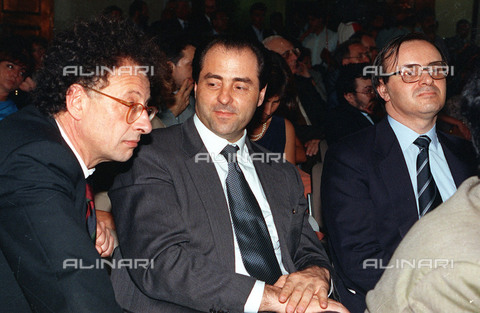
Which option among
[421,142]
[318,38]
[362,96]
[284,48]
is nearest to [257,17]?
[318,38]

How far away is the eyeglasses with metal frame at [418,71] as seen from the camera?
2.38 m

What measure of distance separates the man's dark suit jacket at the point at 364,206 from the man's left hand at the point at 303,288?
21 cm

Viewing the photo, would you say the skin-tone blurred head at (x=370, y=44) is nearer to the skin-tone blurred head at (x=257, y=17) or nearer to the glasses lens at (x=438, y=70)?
the skin-tone blurred head at (x=257, y=17)

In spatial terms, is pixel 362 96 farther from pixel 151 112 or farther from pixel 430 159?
pixel 151 112

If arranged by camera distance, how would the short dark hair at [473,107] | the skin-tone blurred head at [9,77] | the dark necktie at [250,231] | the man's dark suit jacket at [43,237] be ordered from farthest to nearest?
the skin-tone blurred head at [9,77] < the dark necktie at [250,231] < the man's dark suit jacket at [43,237] < the short dark hair at [473,107]

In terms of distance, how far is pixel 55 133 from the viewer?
1552 millimetres

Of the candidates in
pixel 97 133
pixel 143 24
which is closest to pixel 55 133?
pixel 97 133

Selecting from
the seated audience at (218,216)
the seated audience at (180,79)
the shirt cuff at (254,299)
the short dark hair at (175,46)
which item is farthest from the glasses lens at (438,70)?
the short dark hair at (175,46)

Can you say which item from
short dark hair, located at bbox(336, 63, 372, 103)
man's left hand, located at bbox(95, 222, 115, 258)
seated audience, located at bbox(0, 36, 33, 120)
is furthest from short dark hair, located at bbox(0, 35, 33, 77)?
short dark hair, located at bbox(336, 63, 372, 103)

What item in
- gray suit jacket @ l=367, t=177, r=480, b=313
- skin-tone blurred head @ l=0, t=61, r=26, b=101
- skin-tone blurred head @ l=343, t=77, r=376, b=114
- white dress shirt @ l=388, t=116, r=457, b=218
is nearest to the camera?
gray suit jacket @ l=367, t=177, r=480, b=313

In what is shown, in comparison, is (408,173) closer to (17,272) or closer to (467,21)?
(17,272)

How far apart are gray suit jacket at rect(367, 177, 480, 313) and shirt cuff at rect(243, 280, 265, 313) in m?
0.64

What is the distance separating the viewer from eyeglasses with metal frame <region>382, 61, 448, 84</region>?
7.80 ft

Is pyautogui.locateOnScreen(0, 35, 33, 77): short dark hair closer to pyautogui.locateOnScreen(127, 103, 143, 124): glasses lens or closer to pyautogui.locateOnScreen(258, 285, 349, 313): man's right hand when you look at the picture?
pyautogui.locateOnScreen(127, 103, 143, 124): glasses lens
